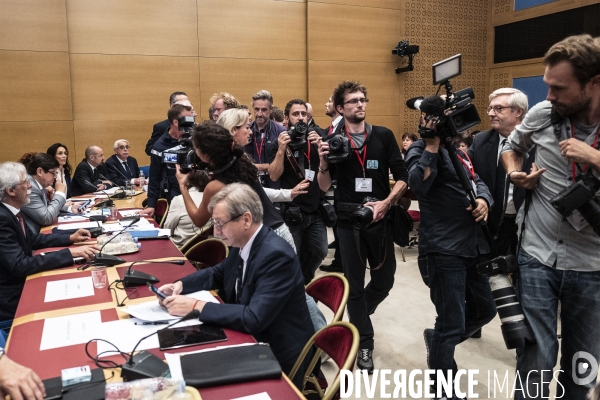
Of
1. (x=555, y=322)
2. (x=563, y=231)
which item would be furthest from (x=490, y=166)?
(x=555, y=322)

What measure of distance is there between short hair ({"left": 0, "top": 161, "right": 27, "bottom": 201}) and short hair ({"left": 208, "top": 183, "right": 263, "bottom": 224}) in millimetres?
1351

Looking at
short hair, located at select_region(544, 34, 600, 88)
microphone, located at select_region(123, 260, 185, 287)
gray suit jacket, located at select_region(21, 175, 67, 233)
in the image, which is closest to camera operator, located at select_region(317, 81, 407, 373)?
microphone, located at select_region(123, 260, 185, 287)

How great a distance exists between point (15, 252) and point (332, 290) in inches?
64.5

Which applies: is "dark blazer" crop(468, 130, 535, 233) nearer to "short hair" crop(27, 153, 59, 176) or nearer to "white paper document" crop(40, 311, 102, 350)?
"white paper document" crop(40, 311, 102, 350)

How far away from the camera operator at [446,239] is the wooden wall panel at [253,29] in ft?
18.4

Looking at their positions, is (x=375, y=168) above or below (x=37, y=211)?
above

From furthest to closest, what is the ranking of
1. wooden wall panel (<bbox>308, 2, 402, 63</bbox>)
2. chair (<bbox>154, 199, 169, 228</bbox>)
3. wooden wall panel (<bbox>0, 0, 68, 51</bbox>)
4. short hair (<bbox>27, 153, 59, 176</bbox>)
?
wooden wall panel (<bbox>308, 2, 402, 63</bbox>) < wooden wall panel (<bbox>0, 0, 68, 51</bbox>) < chair (<bbox>154, 199, 169, 228</bbox>) < short hair (<bbox>27, 153, 59, 176</bbox>)

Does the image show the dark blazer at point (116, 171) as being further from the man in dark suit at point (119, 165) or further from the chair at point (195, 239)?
the chair at point (195, 239)

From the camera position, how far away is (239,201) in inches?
72.1

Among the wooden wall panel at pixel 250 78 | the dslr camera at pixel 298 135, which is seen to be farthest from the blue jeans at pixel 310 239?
the wooden wall panel at pixel 250 78

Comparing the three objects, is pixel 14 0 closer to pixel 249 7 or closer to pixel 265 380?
pixel 249 7

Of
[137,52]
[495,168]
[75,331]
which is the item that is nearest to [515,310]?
[495,168]

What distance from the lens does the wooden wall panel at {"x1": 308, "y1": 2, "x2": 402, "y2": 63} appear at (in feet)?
25.6

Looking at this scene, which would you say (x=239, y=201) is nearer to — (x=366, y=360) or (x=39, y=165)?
(x=366, y=360)
